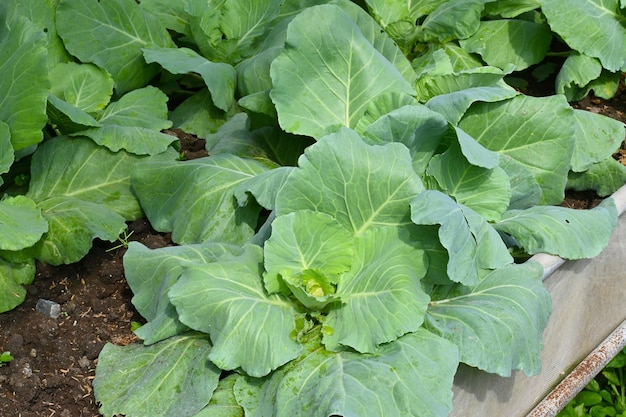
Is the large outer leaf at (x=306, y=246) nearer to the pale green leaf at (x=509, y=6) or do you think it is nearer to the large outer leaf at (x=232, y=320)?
the large outer leaf at (x=232, y=320)

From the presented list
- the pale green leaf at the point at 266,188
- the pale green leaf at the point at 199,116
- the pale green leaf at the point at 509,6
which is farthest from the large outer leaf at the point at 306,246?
the pale green leaf at the point at 509,6

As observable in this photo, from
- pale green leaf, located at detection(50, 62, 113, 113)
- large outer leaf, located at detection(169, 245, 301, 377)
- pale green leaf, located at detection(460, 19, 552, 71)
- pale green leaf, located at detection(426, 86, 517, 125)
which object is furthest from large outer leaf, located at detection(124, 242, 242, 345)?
pale green leaf, located at detection(460, 19, 552, 71)

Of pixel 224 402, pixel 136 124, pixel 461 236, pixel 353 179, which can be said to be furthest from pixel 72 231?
pixel 461 236

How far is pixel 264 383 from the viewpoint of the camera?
2529 millimetres

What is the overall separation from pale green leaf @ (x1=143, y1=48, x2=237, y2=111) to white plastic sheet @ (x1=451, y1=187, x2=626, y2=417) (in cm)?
A: 152

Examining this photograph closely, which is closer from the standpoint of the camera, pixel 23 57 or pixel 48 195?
pixel 23 57

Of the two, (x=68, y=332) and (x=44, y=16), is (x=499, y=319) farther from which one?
(x=44, y=16)

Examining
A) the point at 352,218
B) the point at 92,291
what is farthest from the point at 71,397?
the point at 352,218

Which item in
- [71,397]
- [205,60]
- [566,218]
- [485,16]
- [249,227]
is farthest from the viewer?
[485,16]

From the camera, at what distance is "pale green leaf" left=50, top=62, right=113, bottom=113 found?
11.7 feet

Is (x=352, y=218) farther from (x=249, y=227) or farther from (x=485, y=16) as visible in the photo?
(x=485, y=16)

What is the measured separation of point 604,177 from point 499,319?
52.5 inches

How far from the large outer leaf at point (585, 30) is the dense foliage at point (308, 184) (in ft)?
0.03

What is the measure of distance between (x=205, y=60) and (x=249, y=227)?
947 millimetres
